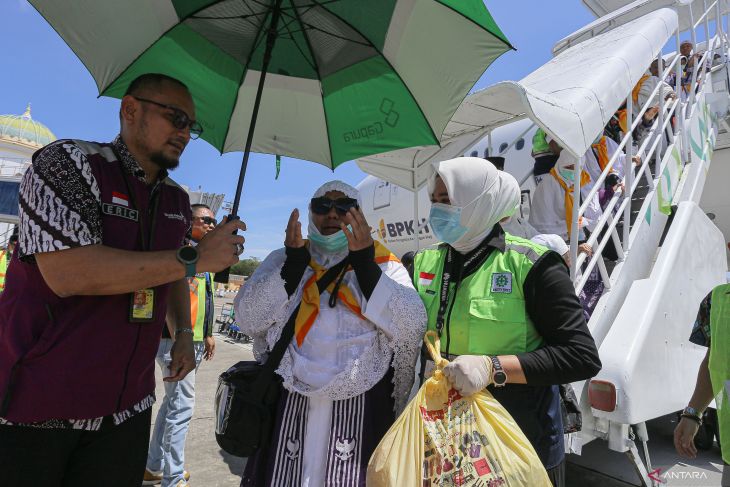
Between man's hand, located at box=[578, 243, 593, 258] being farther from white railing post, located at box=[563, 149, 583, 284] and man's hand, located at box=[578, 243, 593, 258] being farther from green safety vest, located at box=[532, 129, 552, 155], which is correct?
green safety vest, located at box=[532, 129, 552, 155]

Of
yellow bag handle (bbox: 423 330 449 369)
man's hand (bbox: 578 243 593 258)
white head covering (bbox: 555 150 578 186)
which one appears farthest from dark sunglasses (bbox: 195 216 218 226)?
white head covering (bbox: 555 150 578 186)

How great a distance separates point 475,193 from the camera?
1.73 metres

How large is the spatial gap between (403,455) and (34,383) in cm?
112

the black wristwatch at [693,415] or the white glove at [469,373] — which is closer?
the white glove at [469,373]

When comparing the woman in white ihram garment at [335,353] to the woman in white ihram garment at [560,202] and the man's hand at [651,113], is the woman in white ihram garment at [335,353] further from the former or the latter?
the man's hand at [651,113]

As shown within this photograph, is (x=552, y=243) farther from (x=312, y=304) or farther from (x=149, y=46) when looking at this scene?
(x=149, y=46)

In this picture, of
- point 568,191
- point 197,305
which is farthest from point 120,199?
point 568,191

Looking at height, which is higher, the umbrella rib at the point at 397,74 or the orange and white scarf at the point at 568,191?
the umbrella rib at the point at 397,74

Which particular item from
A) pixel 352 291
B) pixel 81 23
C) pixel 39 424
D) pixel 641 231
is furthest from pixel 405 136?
pixel 641 231

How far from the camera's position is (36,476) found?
4.51 ft

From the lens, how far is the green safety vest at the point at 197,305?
12.2ft

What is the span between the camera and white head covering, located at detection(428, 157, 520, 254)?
1.74 meters

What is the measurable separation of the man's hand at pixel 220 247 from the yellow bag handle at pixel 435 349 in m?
0.76

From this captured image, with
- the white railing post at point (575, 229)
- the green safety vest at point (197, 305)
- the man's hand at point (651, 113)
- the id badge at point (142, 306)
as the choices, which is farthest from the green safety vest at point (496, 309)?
the man's hand at point (651, 113)
